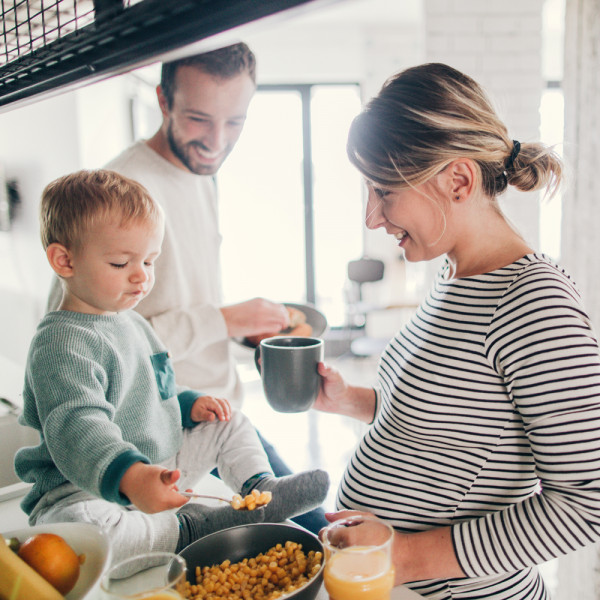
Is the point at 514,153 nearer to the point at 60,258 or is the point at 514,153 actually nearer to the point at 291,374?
the point at 291,374

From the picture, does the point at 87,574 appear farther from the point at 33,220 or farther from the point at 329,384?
the point at 33,220

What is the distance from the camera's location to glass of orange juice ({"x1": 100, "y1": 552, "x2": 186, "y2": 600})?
53cm

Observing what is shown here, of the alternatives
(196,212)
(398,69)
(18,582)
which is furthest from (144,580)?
(398,69)

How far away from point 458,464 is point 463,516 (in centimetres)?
9

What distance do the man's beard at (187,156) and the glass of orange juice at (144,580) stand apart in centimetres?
103

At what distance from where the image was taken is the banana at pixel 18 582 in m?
0.54

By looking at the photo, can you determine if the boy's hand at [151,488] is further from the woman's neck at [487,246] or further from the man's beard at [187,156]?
the man's beard at [187,156]

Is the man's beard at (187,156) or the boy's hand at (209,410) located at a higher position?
the man's beard at (187,156)

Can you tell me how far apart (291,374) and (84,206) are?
422 millimetres

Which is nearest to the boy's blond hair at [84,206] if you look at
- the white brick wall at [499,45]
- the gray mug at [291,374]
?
the gray mug at [291,374]

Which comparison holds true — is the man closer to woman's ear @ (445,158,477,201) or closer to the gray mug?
the gray mug

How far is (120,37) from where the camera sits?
62 centimetres

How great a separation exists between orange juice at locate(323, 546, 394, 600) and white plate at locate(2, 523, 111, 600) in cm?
25

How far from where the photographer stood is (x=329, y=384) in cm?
112
